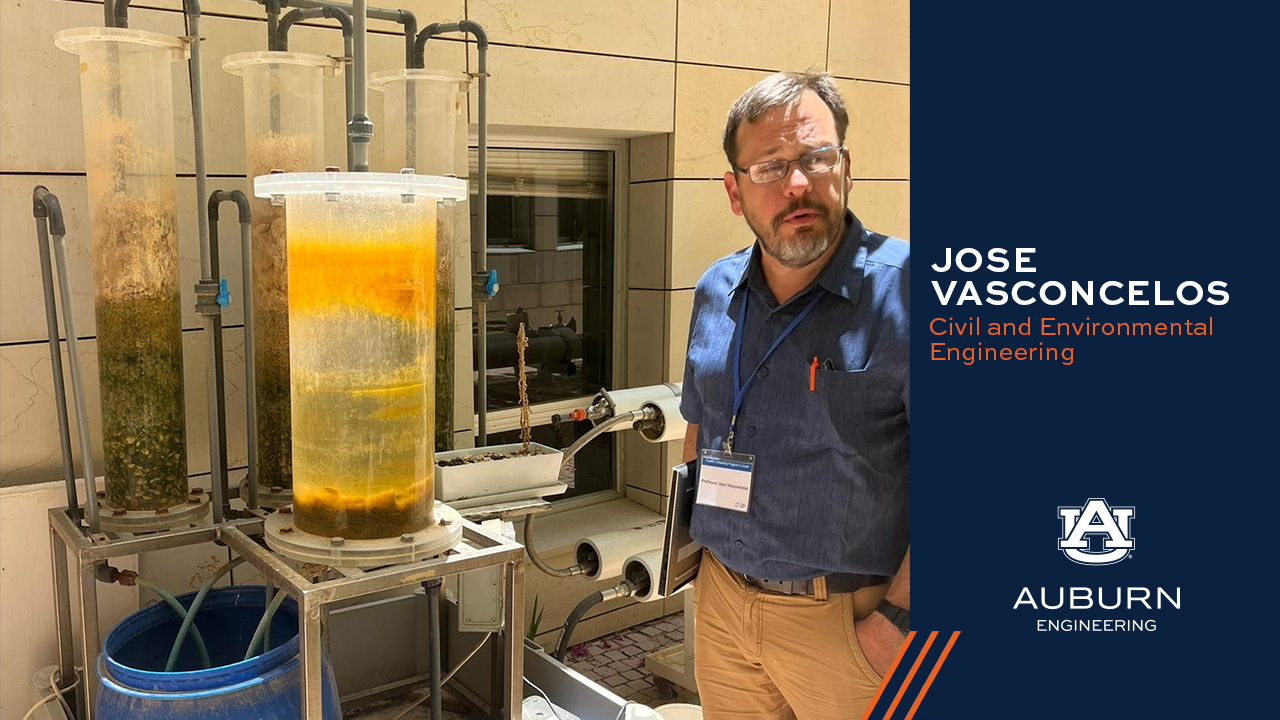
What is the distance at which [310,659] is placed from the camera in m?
1.52

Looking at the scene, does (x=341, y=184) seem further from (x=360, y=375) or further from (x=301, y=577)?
(x=301, y=577)

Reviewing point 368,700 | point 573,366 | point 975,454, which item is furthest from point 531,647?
point 975,454

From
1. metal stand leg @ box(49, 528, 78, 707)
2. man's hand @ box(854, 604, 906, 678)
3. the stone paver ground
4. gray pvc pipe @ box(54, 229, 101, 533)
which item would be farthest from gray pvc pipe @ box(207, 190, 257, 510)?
the stone paver ground

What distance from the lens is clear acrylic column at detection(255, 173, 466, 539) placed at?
1431mm

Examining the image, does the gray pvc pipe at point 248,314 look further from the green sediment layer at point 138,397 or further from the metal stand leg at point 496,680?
the metal stand leg at point 496,680

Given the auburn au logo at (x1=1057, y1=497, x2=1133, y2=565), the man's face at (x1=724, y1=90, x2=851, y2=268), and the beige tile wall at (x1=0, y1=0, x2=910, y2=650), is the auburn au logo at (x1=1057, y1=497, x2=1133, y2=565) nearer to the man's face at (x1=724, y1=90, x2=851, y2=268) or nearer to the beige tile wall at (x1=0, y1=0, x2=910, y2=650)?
the man's face at (x1=724, y1=90, x2=851, y2=268)

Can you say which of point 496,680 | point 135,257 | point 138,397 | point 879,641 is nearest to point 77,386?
point 138,397

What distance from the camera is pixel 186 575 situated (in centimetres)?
229

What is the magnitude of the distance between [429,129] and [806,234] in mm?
1031

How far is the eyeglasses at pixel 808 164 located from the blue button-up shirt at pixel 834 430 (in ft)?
0.38

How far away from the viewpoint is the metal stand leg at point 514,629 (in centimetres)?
175

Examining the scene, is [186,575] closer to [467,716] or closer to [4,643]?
[4,643]

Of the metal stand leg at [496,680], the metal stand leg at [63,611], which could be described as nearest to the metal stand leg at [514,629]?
the metal stand leg at [496,680]

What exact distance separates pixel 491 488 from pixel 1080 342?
1.38m
